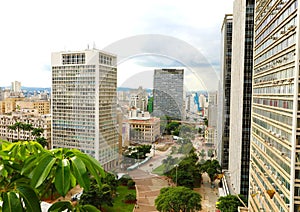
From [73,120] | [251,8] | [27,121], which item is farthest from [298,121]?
[27,121]

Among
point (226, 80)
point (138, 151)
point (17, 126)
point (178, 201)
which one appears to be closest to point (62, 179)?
point (138, 151)

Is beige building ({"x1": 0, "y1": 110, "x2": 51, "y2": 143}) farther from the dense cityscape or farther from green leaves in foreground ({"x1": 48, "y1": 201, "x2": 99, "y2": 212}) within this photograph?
green leaves in foreground ({"x1": 48, "y1": 201, "x2": 99, "y2": 212})

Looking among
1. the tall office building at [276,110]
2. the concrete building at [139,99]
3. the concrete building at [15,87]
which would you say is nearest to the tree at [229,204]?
the tall office building at [276,110]

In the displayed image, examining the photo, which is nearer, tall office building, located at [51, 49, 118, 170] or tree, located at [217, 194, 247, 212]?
tree, located at [217, 194, 247, 212]

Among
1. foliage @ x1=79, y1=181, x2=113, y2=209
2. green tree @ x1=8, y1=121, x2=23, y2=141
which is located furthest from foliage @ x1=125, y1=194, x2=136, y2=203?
green tree @ x1=8, y1=121, x2=23, y2=141

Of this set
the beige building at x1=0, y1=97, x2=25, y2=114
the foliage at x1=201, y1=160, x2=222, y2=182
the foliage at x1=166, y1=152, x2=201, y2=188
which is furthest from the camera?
the beige building at x1=0, y1=97, x2=25, y2=114
